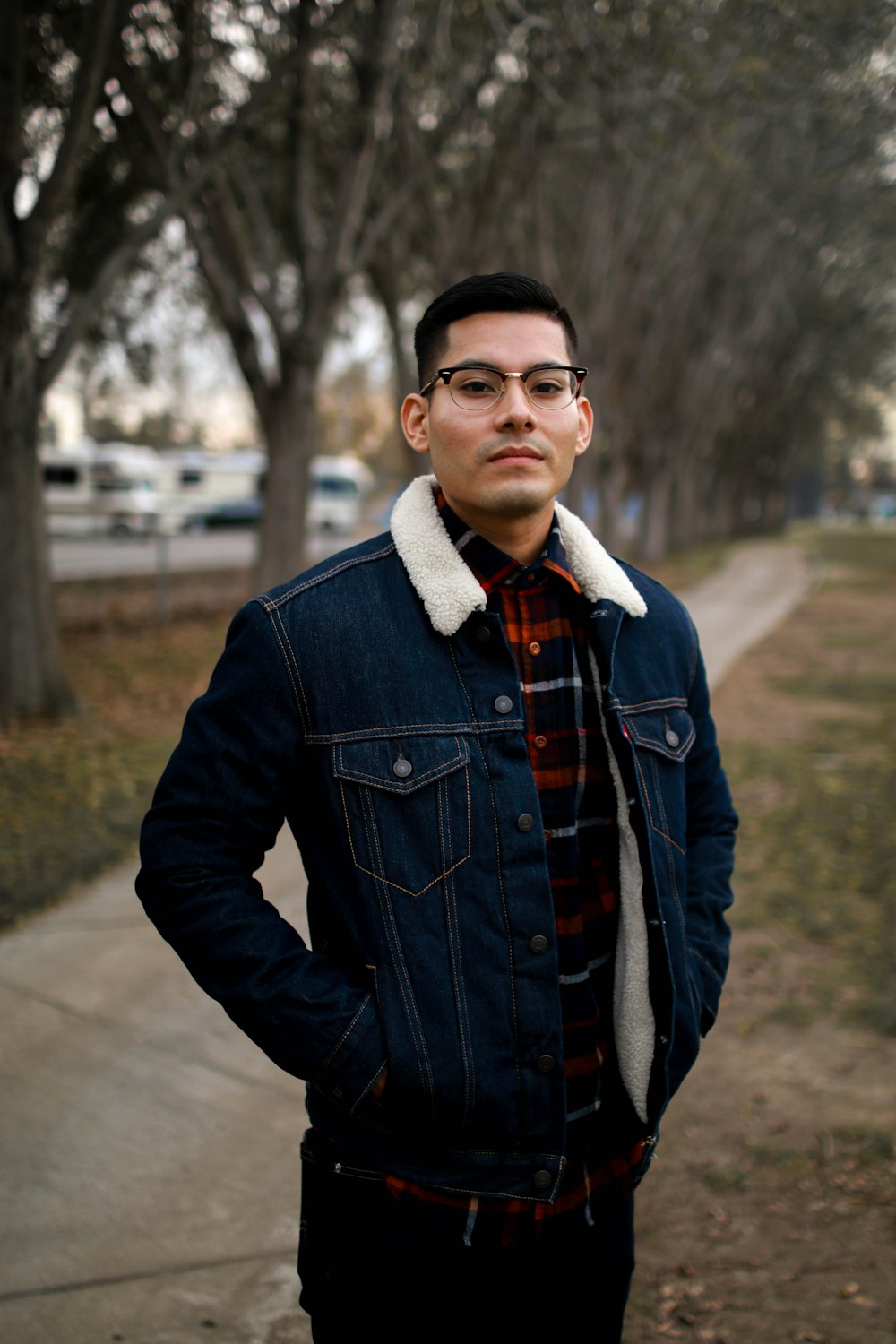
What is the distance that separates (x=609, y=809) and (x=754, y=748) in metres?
7.27

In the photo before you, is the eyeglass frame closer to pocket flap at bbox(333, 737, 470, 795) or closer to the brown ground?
pocket flap at bbox(333, 737, 470, 795)

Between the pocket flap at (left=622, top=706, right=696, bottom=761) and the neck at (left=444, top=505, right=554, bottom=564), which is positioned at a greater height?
the neck at (left=444, top=505, right=554, bottom=564)

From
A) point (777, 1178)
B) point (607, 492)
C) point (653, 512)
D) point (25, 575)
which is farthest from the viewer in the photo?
point (653, 512)

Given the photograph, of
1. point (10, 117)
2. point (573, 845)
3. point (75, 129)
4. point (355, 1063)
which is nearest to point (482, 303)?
point (573, 845)

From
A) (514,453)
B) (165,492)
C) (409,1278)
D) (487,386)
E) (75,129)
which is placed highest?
(165,492)

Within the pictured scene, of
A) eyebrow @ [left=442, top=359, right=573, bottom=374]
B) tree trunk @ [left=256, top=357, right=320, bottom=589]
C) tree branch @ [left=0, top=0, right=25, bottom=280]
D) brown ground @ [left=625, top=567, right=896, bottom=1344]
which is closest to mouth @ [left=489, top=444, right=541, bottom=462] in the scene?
eyebrow @ [left=442, top=359, right=573, bottom=374]

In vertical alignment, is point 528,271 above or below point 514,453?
above

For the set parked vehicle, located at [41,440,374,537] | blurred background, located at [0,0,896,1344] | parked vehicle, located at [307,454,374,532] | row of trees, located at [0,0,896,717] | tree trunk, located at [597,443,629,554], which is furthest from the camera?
parked vehicle, located at [307,454,374,532]

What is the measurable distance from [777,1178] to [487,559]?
7.68ft

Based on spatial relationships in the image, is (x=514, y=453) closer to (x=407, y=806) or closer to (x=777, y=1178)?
(x=407, y=806)

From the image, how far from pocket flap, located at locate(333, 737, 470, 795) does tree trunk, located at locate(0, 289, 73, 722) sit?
24.7 ft

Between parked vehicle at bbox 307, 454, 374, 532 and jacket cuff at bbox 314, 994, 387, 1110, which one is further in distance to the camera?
parked vehicle at bbox 307, 454, 374, 532

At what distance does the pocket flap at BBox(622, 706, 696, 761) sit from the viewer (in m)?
1.99

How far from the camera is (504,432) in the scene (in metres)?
1.94
